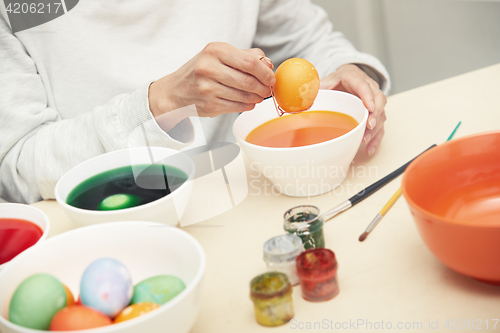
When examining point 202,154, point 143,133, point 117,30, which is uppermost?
point 117,30

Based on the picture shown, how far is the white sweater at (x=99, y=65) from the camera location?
102 centimetres

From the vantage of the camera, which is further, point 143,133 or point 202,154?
point 202,154

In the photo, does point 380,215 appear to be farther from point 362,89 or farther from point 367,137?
point 362,89

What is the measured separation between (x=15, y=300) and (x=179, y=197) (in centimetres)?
30

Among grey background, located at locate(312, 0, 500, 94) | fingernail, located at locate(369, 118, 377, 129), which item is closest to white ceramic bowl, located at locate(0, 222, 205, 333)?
fingernail, located at locate(369, 118, 377, 129)

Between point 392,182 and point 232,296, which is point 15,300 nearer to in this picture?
point 232,296

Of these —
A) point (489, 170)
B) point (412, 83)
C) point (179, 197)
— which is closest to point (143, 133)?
point (179, 197)

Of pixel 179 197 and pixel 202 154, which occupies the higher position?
pixel 179 197

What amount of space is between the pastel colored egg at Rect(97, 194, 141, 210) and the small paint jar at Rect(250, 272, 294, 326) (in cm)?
31

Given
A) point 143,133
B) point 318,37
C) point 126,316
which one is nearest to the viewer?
point 126,316

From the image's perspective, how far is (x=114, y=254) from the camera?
62 centimetres

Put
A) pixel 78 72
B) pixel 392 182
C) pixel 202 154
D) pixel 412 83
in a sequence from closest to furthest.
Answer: pixel 392 182
pixel 202 154
pixel 78 72
pixel 412 83

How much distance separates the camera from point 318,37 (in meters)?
1.44

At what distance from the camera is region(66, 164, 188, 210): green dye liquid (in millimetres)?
757
